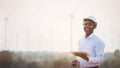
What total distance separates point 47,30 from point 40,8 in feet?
0.80

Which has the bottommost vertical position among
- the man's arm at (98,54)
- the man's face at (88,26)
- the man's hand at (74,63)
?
the man's hand at (74,63)

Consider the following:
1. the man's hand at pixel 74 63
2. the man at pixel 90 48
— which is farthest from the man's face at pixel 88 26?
the man's hand at pixel 74 63

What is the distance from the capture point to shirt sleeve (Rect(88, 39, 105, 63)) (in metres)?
2.95

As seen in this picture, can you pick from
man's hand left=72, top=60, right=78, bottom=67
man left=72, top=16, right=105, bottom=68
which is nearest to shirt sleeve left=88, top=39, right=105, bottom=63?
man left=72, top=16, right=105, bottom=68

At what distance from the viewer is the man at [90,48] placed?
2.95 m

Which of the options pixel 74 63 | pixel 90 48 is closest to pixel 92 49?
pixel 90 48

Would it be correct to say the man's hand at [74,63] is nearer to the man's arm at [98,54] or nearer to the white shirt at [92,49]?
the white shirt at [92,49]

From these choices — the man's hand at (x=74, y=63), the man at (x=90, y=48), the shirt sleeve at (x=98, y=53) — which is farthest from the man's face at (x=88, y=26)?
the man's hand at (x=74, y=63)

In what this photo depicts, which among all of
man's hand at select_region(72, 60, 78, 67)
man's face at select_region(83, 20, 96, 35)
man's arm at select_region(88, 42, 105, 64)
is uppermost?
man's face at select_region(83, 20, 96, 35)

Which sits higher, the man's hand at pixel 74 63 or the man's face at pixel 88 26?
the man's face at pixel 88 26

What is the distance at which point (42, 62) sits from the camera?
121 inches

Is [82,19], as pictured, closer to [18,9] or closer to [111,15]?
[111,15]

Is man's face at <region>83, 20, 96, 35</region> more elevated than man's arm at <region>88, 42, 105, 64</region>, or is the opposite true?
man's face at <region>83, 20, 96, 35</region>

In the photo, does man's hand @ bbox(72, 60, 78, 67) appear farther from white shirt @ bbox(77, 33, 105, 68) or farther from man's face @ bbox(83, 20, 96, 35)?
man's face @ bbox(83, 20, 96, 35)
